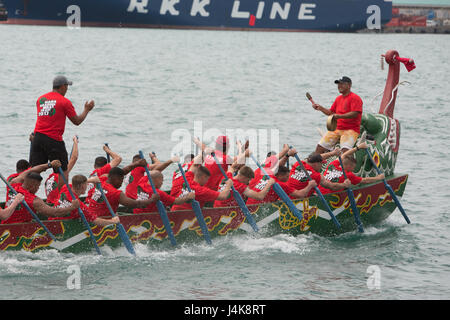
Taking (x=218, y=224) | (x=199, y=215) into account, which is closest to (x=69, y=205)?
(x=199, y=215)

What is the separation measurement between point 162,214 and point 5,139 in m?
14.9

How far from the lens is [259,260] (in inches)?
560

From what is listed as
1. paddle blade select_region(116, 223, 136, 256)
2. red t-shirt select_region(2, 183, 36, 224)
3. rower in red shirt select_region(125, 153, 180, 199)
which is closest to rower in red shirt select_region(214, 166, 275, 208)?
rower in red shirt select_region(125, 153, 180, 199)

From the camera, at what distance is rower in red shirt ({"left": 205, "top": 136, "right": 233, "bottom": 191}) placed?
1498 cm

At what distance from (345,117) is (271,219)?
9.71 ft

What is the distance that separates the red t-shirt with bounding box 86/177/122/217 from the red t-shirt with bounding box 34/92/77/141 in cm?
160

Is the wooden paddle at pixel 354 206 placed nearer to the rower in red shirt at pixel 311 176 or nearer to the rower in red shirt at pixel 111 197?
the rower in red shirt at pixel 311 176

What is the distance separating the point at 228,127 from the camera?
32.9m

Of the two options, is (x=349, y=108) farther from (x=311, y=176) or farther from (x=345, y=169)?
(x=311, y=176)

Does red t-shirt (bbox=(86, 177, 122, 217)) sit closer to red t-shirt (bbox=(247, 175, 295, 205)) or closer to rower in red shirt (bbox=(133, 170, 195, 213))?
rower in red shirt (bbox=(133, 170, 195, 213))

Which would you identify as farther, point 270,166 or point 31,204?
point 270,166

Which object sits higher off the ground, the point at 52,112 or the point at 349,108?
the point at 52,112

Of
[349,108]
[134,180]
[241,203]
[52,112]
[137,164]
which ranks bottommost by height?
[241,203]

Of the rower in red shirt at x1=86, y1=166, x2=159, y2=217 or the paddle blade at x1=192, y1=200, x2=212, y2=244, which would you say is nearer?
the rower in red shirt at x1=86, y1=166, x2=159, y2=217
